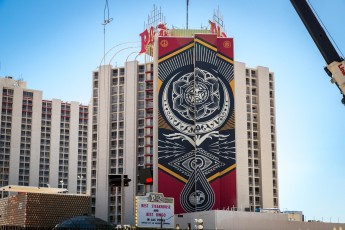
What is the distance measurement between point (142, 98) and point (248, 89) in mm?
28071

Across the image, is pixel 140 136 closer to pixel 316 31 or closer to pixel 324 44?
A: pixel 316 31

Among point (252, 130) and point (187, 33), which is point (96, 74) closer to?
point (187, 33)

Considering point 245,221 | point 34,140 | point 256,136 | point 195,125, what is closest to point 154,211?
point 245,221

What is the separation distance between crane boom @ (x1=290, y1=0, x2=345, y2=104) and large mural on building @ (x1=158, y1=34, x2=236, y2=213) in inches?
2891

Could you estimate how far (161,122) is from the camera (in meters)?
132

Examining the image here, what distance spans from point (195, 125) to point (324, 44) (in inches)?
2949

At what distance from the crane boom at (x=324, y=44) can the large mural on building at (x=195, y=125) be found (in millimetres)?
73419

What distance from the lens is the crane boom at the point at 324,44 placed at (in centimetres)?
5762

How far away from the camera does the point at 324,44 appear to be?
59.1 m

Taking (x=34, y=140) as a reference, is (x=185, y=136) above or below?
below

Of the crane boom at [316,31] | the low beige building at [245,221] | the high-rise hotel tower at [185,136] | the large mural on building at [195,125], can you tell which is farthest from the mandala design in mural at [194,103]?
the crane boom at [316,31]

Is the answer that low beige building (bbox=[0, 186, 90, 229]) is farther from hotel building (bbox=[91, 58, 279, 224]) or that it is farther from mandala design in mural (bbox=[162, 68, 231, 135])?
mandala design in mural (bbox=[162, 68, 231, 135])

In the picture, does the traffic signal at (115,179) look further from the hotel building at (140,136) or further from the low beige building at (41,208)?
the low beige building at (41,208)

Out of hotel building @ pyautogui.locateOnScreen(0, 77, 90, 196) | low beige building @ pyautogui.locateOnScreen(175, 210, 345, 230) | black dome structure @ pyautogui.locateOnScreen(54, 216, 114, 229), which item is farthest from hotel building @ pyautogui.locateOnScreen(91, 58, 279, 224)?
hotel building @ pyautogui.locateOnScreen(0, 77, 90, 196)
